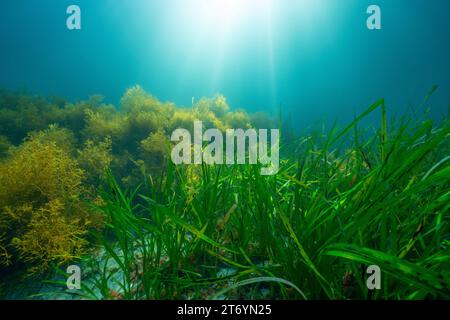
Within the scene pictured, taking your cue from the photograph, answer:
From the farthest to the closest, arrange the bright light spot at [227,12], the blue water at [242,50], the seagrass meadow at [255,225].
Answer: the blue water at [242,50], the bright light spot at [227,12], the seagrass meadow at [255,225]

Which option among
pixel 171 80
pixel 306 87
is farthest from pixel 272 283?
pixel 171 80

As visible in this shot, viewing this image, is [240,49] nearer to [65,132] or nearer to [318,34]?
[318,34]

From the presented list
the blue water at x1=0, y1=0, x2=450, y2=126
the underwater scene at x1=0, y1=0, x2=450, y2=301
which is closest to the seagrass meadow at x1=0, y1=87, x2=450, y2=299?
the underwater scene at x1=0, y1=0, x2=450, y2=301

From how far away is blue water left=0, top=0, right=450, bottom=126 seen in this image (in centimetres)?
4716

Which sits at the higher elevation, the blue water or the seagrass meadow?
the blue water

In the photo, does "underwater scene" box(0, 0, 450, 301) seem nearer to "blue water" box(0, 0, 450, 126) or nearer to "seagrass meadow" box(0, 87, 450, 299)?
"seagrass meadow" box(0, 87, 450, 299)

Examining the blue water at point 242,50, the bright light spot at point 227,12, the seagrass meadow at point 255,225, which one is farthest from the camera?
the blue water at point 242,50

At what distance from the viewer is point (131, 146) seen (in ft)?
16.9

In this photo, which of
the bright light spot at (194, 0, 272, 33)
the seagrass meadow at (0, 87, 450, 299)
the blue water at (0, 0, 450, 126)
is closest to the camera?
the seagrass meadow at (0, 87, 450, 299)

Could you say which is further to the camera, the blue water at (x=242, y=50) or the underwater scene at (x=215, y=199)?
the blue water at (x=242, y=50)

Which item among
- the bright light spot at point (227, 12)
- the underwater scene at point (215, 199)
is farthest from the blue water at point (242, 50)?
the underwater scene at point (215, 199)

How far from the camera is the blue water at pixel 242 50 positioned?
47156mm

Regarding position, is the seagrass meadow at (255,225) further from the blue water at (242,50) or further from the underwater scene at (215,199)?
the blue water at (242,50)

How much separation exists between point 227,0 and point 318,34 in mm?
23004
